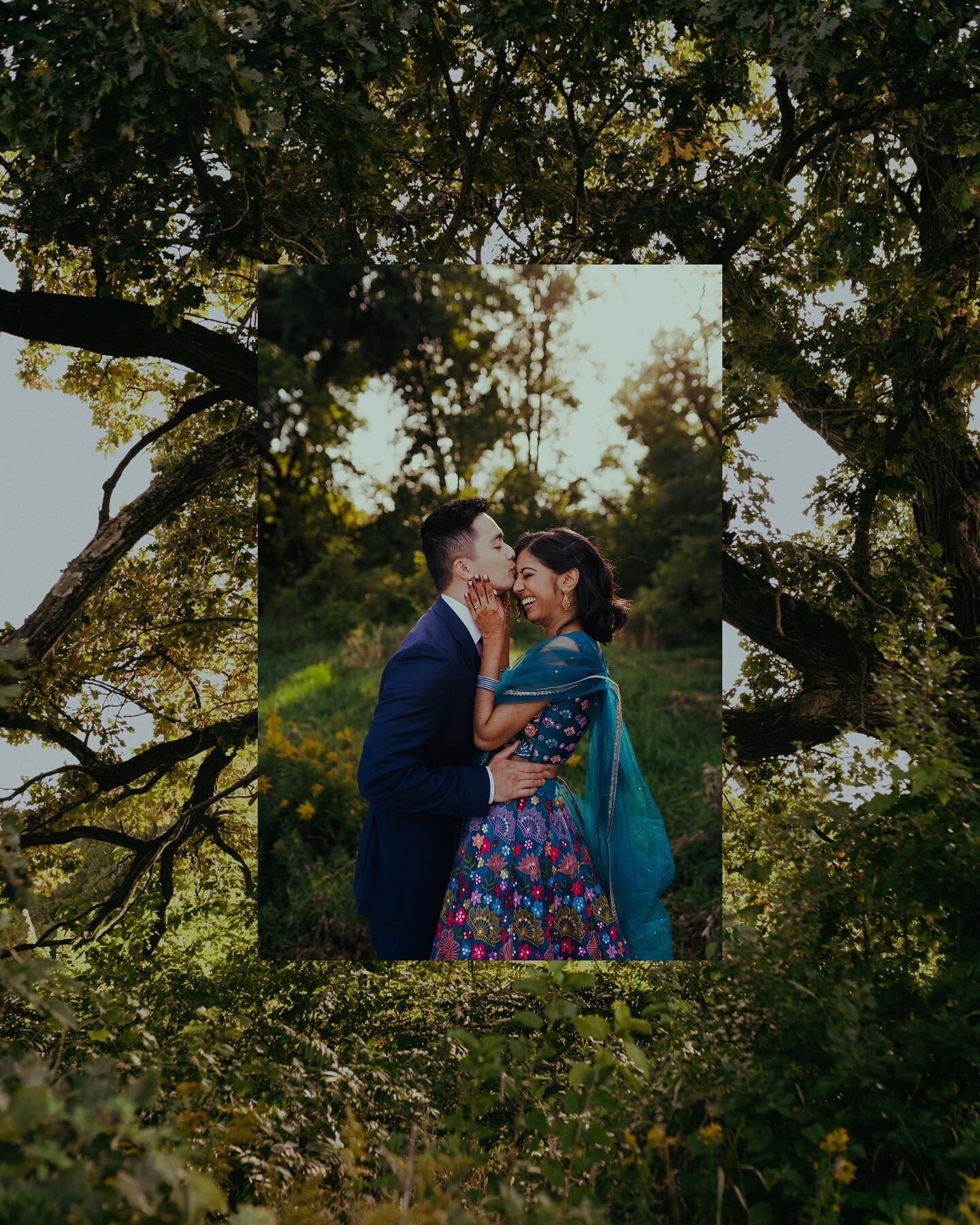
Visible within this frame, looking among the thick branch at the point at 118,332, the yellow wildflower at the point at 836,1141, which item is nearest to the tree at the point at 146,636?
the thick branch at the point at 118,332

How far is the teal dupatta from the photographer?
458cm

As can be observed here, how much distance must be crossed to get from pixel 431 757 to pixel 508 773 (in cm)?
31

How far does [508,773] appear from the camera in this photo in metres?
4.59

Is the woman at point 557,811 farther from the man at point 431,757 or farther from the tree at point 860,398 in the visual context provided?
the tree at point 860,398

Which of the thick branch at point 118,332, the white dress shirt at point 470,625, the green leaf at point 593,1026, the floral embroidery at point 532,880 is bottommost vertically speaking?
the green leaf at point 593,1026

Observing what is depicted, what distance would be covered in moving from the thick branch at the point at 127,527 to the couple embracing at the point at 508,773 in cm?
205

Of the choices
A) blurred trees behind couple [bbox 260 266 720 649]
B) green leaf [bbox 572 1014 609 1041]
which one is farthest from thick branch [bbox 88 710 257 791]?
green leaf [bbox 572 1014 609 1041]

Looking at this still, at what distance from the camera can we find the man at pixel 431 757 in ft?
14.9

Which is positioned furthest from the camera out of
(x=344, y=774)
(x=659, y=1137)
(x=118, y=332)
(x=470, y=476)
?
(x=118, y=332)

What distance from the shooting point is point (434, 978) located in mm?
5148

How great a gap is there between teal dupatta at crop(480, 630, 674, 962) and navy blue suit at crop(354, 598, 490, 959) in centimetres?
15

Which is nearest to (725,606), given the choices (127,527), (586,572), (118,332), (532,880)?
(586,572)

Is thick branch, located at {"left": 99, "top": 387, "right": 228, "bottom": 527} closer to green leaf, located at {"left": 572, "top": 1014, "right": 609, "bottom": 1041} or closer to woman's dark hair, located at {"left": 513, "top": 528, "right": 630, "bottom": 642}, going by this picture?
woman's dark hair, located at {"left": 513, "top": 528, "right": 630, "bottom": 642}

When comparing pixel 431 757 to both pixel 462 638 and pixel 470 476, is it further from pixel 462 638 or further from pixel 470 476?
pixel 470 476
